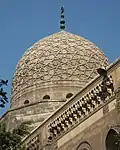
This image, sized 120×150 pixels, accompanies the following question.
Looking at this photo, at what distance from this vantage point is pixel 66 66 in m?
19.9

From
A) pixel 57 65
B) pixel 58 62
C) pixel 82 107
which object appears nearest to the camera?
pixel 82 107

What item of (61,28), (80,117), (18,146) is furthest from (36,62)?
(18,146)

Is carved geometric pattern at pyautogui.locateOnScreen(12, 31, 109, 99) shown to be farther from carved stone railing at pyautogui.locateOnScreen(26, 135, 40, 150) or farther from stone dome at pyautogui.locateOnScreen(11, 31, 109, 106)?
carved stone railing at pyautogui.locateOnScreen(26, 135, 40, 150)

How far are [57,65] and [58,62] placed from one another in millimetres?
194

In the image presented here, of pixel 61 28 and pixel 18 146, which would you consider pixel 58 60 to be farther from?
pixel 18 146

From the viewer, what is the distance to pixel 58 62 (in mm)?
20109

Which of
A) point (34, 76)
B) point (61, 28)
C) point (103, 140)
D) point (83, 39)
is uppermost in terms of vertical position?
point (61, 28)

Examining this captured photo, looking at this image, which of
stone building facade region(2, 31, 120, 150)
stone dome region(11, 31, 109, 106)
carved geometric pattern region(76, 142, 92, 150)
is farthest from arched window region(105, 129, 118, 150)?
stone dome region(11, 31, 109, 106)

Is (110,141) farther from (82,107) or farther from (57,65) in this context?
(57,65)

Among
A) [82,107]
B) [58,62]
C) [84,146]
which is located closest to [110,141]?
[84,146]

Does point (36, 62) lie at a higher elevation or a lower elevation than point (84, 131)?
higher

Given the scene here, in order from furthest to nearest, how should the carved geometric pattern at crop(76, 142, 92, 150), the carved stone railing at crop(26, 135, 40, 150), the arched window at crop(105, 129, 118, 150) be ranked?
the carved stone railing at crop(26, 135, 40, 150) → the carved geometric pattern at crop(76, 142, 92, 150) → the arched window at crop(105, 129, 118, 150)

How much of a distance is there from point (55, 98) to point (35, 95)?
37.5 inches

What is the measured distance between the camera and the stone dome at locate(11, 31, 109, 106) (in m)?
19.5
